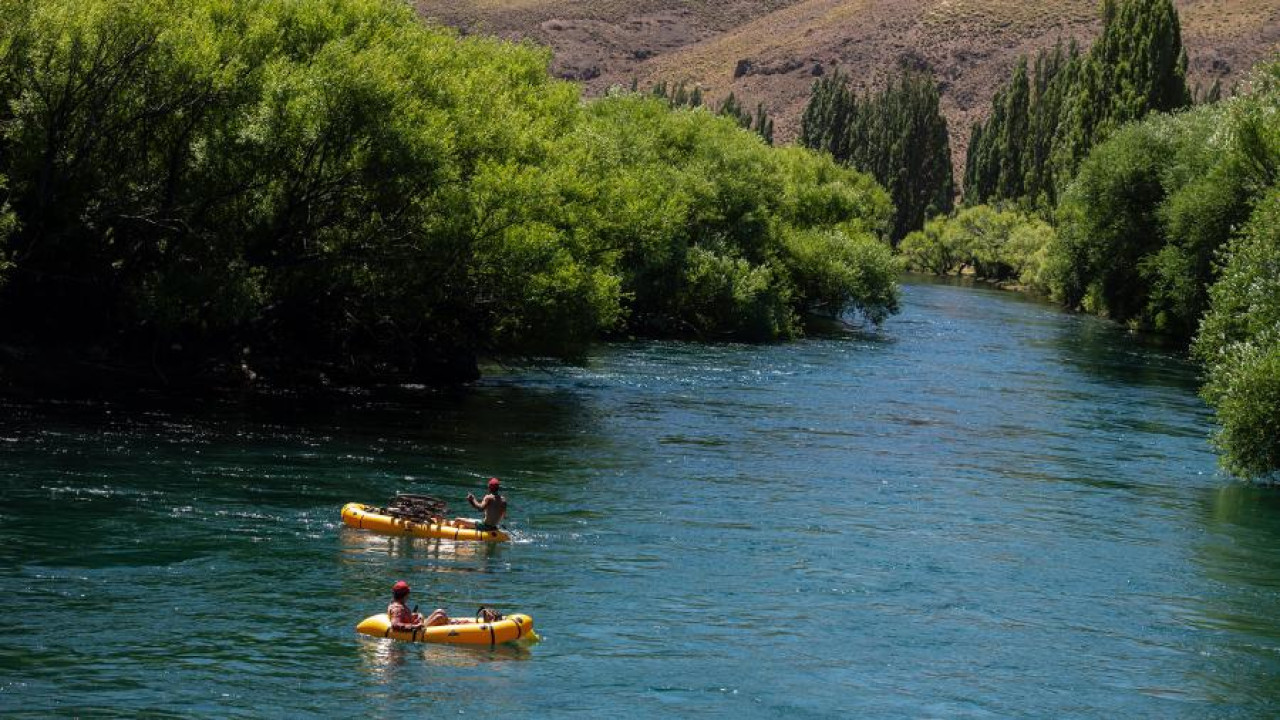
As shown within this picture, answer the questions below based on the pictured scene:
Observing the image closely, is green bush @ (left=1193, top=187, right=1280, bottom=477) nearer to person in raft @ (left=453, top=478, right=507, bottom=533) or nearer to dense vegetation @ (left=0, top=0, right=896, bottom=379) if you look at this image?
dense vegetation @ (left=0, top=0, right=896, bottom=379)

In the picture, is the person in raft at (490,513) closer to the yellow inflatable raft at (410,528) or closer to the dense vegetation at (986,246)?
the yellow inflatable raft at (410,528)

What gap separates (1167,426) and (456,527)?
33.0 metres

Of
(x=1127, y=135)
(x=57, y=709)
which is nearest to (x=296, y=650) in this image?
(x=57, y=709)

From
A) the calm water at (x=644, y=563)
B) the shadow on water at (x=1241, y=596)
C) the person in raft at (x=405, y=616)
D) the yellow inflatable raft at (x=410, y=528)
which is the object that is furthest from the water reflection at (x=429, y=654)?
the shadow on water at (x=1241, y=596)

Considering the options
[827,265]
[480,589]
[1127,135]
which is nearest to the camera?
[480,589]

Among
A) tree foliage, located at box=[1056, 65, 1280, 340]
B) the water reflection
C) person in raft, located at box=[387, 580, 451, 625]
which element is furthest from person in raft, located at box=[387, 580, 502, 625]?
tree foliage, located at box=[1056, 65, 1280, 340]

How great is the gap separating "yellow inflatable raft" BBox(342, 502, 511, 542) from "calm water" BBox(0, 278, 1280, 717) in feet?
1.55

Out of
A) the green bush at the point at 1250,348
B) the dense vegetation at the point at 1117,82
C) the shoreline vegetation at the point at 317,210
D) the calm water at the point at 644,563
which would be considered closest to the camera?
the calm water at the point at 644,563

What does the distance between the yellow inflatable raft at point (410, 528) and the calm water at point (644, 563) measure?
0.47 metres

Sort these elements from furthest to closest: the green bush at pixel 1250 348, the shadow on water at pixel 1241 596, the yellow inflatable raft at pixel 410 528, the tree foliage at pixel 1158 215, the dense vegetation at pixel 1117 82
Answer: the dense vegetation at pixel 1117 82 < the tree foliage at pixel 1158 215 < the green bush at pixel 1250 348 < the yellow inflatable raft at pixel 410 528 < the shadow on water at pixel 1241 596

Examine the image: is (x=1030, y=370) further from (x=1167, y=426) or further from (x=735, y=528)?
(x=735, y=528)

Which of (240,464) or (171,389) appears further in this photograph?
(171,389)

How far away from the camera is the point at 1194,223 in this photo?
3226 inches

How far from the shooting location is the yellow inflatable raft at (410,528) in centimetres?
3546
